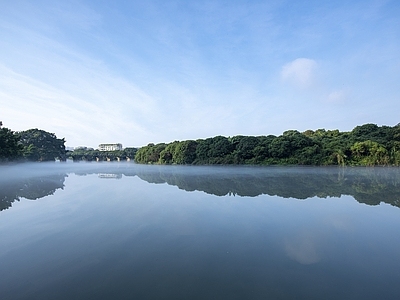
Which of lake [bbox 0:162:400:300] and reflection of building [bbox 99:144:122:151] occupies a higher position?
reflection of building [bbox 99:144:122:151]

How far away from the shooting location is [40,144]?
59.5 metres

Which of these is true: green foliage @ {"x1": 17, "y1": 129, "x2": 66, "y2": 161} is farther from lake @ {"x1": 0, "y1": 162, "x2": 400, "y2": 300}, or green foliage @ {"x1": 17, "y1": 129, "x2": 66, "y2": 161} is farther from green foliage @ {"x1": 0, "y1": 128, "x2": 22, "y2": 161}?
lake @ {"x1": 0, "y1": 162, "x2": 400, "y2": 300}

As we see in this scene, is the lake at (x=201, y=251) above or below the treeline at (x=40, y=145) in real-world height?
below

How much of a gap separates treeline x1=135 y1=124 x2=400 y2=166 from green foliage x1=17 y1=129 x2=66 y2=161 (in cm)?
3279

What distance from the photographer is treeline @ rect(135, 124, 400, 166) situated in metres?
29.8

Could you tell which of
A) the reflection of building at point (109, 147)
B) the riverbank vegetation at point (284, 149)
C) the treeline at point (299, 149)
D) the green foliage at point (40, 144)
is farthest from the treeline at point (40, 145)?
the reflection of building at point (109, 147)

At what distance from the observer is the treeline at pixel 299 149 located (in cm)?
2977

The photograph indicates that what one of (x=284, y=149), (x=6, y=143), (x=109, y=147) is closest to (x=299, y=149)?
(x=284, y=149)

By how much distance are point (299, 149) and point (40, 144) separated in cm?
5796

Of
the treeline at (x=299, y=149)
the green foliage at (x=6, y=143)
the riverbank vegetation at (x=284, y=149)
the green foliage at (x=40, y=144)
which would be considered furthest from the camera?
the green foliage at (x=40, y=144)

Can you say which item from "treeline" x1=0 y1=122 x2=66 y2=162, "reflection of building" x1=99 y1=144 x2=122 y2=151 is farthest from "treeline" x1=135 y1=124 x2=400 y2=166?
"reflection of building" x1=99 y1=144 x2=122 y2=151

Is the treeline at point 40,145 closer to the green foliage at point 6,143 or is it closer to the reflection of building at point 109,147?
the green foliage at point 6,143

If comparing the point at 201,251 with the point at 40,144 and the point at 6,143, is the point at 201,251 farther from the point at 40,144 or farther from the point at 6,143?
the point at 40,144

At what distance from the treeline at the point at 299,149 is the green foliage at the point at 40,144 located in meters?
32.8
